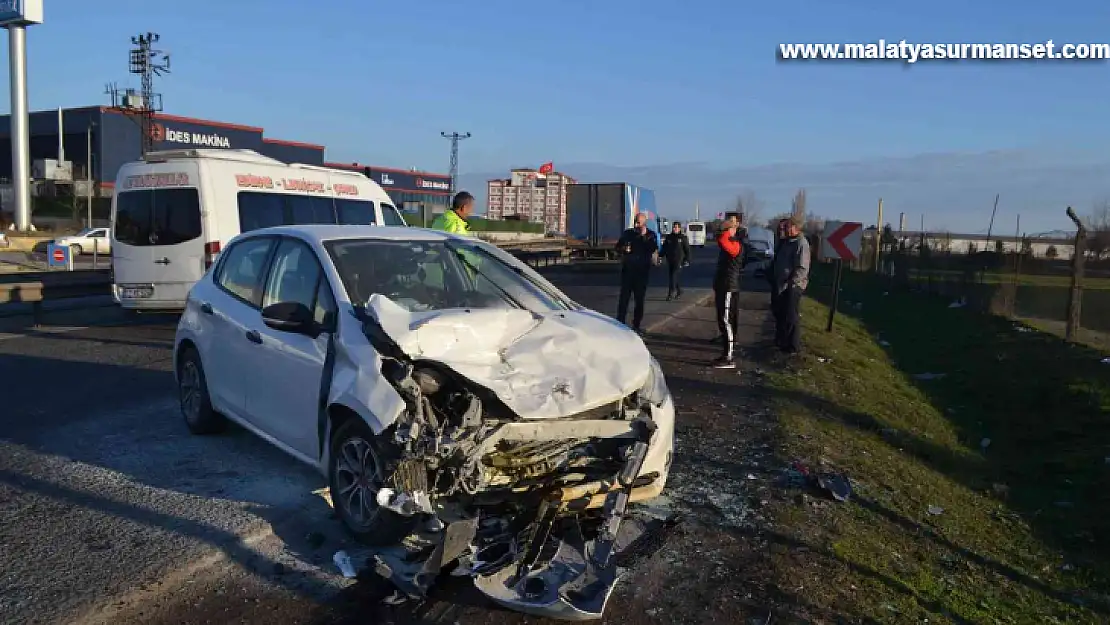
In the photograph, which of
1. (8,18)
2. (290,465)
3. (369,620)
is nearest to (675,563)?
(369,620)

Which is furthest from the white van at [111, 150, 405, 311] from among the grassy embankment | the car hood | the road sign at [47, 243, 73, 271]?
the road sign at [47, 243, 73, 271]

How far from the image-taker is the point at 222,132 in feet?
221

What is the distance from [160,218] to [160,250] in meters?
0.45

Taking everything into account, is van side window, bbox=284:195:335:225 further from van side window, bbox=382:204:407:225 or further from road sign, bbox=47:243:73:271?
road sign, bbox=47:243:73:271

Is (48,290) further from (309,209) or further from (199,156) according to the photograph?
(309,209)

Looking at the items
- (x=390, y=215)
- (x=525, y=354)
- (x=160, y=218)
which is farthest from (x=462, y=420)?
(x=390, y=215)

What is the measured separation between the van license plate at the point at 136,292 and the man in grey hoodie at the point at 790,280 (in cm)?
868

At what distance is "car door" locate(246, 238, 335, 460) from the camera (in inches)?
187

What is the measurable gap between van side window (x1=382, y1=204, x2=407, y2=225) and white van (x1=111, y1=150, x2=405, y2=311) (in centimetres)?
174

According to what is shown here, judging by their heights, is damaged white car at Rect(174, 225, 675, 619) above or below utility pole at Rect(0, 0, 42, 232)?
below

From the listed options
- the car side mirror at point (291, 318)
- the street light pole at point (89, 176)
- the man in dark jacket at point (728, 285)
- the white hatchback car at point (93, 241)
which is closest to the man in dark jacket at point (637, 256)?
the man in dark jacket at point (728, 285)

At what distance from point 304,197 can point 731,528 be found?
9.78 meters

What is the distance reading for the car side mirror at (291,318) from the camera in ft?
15.9

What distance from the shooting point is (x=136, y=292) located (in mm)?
11977
